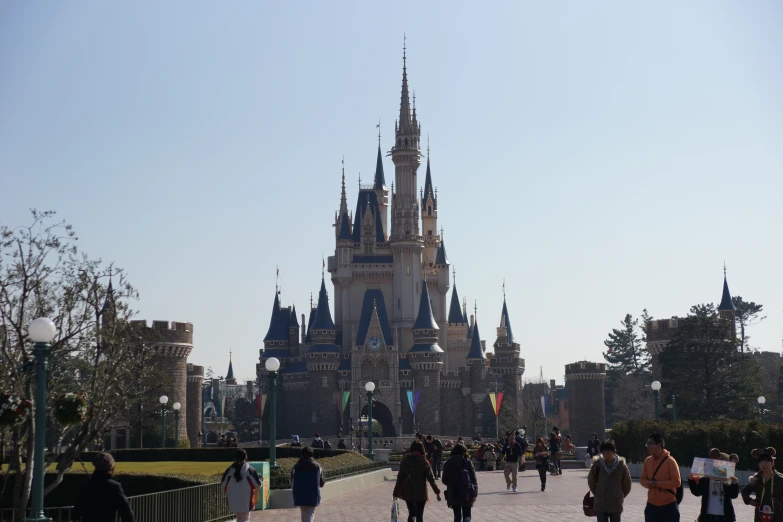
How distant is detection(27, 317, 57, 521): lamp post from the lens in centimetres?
1280

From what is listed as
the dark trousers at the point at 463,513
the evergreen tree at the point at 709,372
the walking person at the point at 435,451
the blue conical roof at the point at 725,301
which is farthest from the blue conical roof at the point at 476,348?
the dark trousers at the point at 463,513

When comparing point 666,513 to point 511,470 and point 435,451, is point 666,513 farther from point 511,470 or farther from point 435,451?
point 435,451

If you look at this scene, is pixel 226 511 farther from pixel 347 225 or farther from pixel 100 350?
pixel 347 225

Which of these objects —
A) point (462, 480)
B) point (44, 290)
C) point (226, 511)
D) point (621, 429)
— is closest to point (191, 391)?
point (621, 429)

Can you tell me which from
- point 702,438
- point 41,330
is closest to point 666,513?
point 41,330

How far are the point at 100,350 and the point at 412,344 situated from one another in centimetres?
7165

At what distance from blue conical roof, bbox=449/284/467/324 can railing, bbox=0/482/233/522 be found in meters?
84.9

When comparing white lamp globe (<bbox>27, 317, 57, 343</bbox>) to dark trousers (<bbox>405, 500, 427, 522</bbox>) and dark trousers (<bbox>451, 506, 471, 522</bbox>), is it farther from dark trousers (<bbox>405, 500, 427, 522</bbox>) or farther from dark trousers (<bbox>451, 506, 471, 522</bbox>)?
dark trousers (<bbox>451, 506, 471, 522</bbox>)

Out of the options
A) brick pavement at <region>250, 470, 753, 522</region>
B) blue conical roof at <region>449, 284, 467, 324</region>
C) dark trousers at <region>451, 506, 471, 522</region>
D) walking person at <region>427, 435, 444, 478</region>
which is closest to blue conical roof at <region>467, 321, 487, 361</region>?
blue conical roof at <region>449, 284, 467, 324</region>

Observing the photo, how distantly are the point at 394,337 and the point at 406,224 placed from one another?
998 cm

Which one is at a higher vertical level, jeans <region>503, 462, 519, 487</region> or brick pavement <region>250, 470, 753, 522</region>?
jeans <region>503, 462, 519, 487</region>

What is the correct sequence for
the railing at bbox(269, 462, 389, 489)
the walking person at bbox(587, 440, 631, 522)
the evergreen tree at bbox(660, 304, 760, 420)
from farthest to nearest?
1. the evergreen tree at bbox(660, 304, 760, 420)
2. the railing at bbox(269, 462, 389, 489)
3. the walking person at bbox(587, 440, 631, 522)

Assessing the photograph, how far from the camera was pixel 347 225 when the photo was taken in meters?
99.8

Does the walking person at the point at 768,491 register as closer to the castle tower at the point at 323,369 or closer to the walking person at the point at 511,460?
the walking person at the point at 511,460
